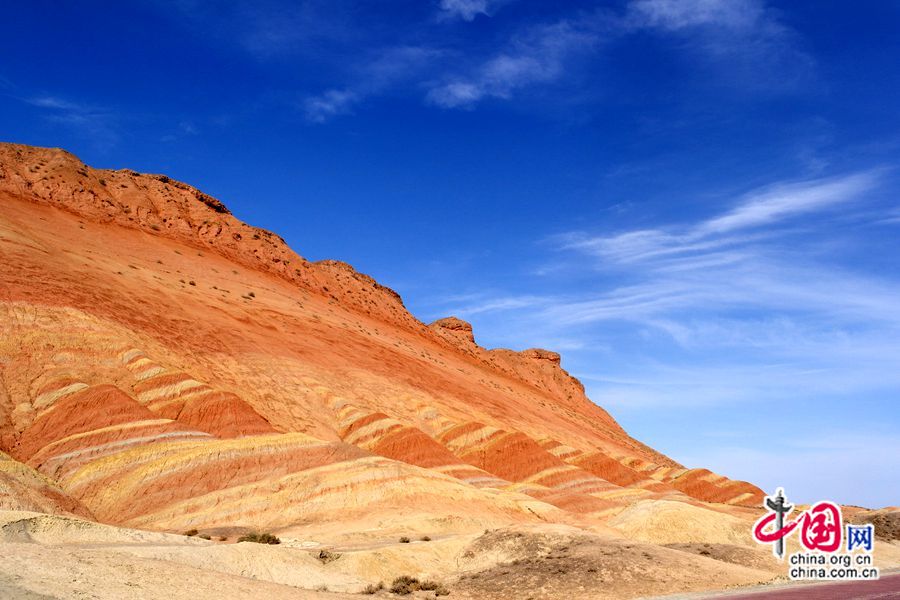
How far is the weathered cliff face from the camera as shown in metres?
36.0

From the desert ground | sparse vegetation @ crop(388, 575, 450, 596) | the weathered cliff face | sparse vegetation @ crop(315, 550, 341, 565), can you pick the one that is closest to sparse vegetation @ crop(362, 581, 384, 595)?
the desert ground

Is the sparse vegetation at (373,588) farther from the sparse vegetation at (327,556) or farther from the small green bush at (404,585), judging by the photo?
the sparse vegetation at (327,556)

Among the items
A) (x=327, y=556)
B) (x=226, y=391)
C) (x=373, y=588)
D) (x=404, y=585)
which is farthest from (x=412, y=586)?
(x=226, y=391)

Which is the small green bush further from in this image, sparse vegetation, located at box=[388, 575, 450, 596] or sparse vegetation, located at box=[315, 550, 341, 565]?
sparse vegetation, located at box=[315, 550, 341, 565]

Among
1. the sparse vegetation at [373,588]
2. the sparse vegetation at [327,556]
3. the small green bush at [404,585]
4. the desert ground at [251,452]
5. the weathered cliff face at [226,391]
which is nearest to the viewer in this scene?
the sparse vegetation at [373,588]

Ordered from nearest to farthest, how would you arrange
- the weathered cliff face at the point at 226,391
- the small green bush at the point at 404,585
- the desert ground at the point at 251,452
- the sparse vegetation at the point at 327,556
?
the small green bush at the point at 404,585 → the desert ground at the point at 251,452 → the sparse vegetation at the point at 327,556 → the weathered cliff face at the point at 226,391

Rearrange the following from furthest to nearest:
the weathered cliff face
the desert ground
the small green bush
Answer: the weathered cliff face → the desert ground → the small green bush

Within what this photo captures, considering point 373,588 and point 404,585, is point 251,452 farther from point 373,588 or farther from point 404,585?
point 404,585

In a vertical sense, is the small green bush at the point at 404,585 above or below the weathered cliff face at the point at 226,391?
below

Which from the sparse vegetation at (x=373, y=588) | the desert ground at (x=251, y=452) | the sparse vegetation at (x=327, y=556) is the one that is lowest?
the sparse vegetation at (x=373, y=588)

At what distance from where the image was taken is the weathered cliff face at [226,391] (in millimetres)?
36031

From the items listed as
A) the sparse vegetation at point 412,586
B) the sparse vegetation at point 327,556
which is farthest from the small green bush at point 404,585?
the sparse vegetation at point 327,556

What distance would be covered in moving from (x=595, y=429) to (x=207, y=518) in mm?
76360

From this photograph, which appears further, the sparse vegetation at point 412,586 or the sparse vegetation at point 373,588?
the sparse vegetation at point 412,586
